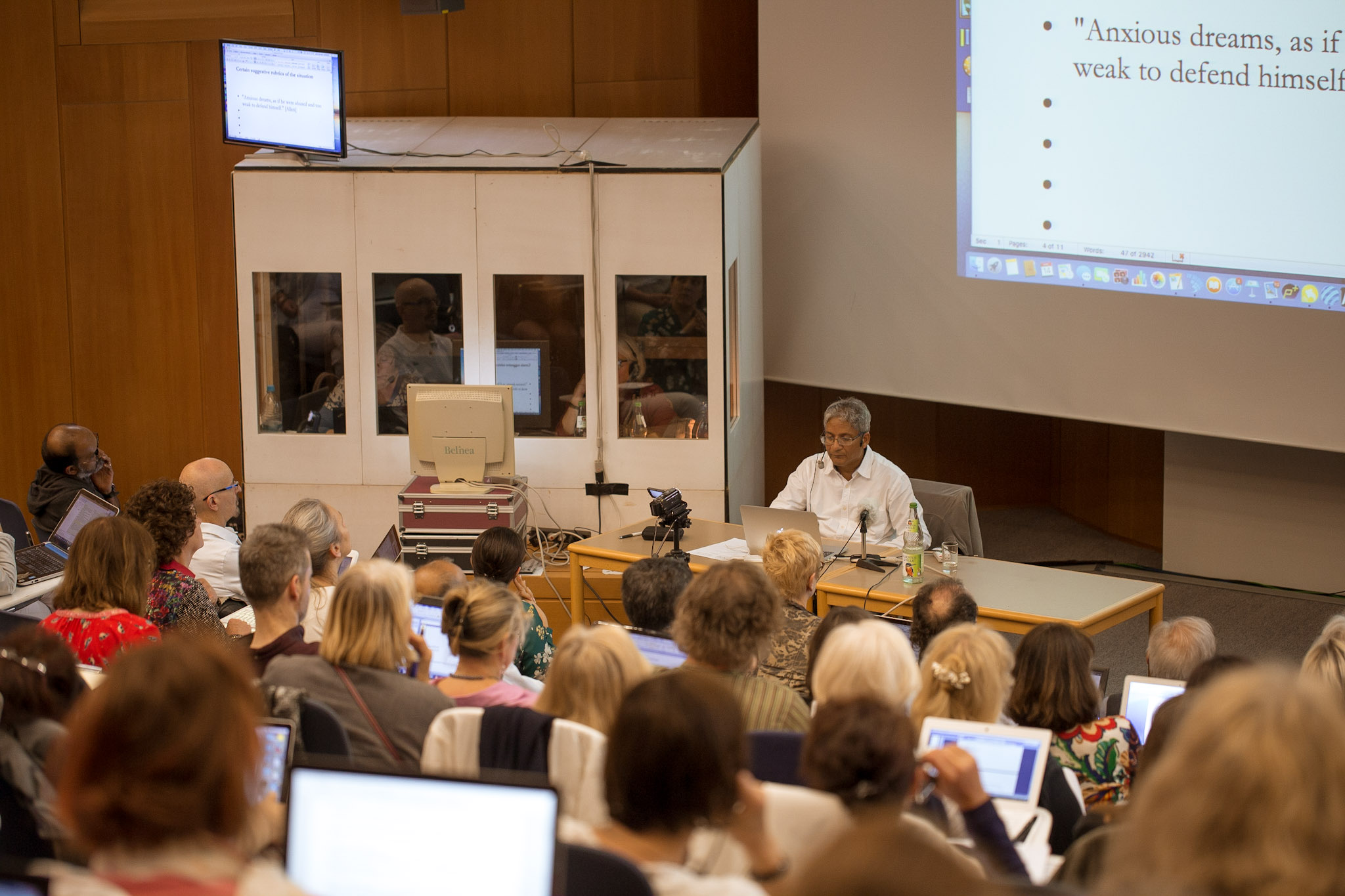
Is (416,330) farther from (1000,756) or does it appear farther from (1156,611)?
(1000,756)

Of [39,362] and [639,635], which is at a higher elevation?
[39,362]

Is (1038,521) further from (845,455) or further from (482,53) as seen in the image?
(482,53)

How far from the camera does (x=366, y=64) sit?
745 cm

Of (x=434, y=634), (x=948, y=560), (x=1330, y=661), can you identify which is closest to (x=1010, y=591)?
(x=948, y=560)

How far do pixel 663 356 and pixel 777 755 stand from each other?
382 cm

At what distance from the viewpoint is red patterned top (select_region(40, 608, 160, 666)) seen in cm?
302

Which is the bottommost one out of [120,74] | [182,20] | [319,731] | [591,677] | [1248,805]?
[319,731]

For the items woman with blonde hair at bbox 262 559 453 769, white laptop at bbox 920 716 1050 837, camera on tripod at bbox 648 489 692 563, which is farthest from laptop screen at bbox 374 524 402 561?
white laptop at bbox 920 716 1050 837

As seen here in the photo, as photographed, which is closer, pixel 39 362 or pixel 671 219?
pixel 671 219

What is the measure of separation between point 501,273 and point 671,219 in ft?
2.85

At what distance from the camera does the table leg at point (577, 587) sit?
5.27 metres

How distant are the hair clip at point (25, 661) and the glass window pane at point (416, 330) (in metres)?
3.93

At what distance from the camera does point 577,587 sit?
17.4 ft

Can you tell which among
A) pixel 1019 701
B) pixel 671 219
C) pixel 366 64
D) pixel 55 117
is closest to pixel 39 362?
pixel 55 117
